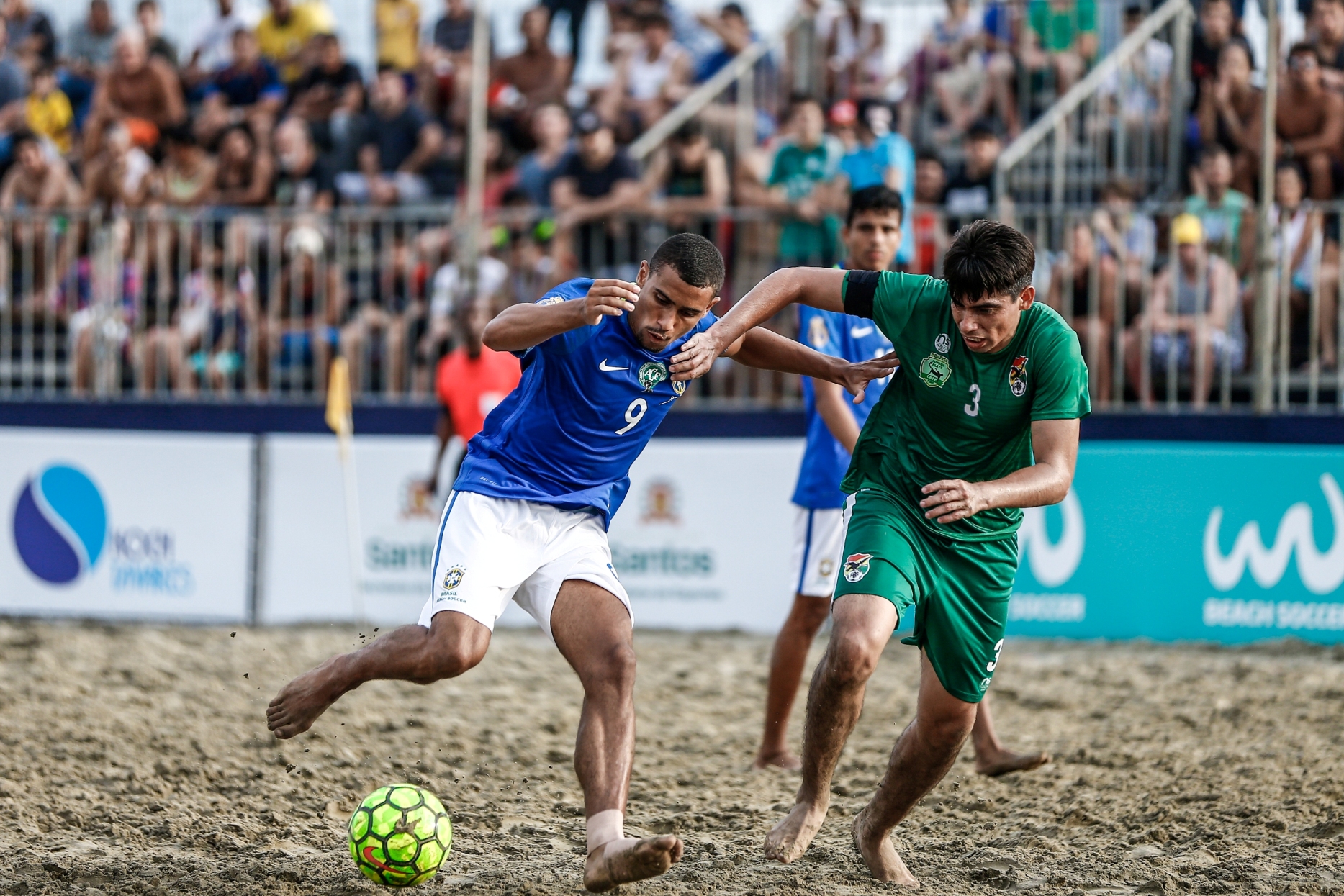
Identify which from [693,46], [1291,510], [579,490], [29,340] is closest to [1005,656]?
[1291,510]

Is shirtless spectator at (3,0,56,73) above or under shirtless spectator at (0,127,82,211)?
above

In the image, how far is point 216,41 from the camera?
48.0 ft

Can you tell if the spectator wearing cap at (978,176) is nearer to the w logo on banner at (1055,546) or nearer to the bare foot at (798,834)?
the w logo on banner at (1055,546)

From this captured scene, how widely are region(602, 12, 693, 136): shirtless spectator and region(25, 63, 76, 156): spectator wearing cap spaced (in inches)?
222

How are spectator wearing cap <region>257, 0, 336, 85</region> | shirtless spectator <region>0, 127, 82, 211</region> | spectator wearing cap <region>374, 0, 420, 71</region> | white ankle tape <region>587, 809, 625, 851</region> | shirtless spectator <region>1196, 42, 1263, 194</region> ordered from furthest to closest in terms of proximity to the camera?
spectator wearing cap <region>257, 0, 336, 85</region> → spectator wearing cap <region>374, 0, 420, 71</region> → shirtless spectator <region>0, 127, 82, 211</region> → shirtless spectator <region>1196, 42, 1263, 194</region> → white ankle tape <region>587, 809, 625, 851</region>

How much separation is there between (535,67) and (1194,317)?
22.0 ft

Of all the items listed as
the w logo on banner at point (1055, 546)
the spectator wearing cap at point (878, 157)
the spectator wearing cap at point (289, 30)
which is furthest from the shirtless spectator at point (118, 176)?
the w logo on banner at point (1055, 546)

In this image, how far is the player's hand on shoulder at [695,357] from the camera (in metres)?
4.42

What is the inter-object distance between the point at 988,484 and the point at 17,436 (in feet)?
29.0

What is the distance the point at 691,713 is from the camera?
7586mm

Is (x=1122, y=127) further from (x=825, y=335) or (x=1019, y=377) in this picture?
(x=1019, y=377)

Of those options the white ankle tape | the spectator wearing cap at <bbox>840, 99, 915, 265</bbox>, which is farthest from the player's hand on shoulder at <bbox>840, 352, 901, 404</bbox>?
the spectator wearing cap at <bbox>840, 99, 915, 265</bbox>

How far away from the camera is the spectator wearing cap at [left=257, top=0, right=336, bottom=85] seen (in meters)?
14.2

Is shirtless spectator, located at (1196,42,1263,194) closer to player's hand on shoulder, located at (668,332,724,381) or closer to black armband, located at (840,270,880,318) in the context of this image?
black armband, located at (840,270,880,318)
